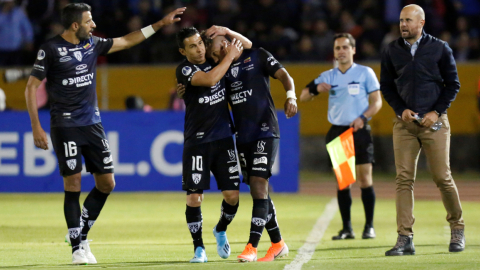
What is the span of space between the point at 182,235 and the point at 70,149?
8.01 ft

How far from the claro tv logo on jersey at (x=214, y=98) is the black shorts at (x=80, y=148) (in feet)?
3.46

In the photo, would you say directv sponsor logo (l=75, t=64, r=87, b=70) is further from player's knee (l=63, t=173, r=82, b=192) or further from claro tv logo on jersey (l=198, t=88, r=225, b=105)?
claro tv logo on jersey (l=198, t=88, r=225, b=105)

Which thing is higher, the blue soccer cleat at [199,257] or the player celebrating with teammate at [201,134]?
the player celebrating with teammate at [201,134]

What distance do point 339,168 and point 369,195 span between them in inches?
21.3

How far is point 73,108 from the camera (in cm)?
669

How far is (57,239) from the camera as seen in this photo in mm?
8297

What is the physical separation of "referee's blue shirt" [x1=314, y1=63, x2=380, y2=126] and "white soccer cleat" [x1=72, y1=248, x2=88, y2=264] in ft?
12.0

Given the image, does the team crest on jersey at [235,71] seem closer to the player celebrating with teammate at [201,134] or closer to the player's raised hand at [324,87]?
the player celebrating with teammate at [201,134]

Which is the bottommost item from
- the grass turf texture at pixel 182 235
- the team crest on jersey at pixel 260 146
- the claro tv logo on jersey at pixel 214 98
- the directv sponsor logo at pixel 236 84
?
the grass turf texture at pixel 182 235

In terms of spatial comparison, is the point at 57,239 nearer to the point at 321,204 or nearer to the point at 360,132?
the point at 360,132

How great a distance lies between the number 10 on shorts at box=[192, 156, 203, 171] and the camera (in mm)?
6418

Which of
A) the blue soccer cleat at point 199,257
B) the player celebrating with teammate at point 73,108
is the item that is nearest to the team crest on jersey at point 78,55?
the player celebrating with teammate at point 73,108

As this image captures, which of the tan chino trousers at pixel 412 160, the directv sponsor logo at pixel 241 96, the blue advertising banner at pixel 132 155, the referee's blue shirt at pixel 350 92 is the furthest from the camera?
the blue advertising banner at pixel 132 155

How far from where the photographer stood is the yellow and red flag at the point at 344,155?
8.45m
